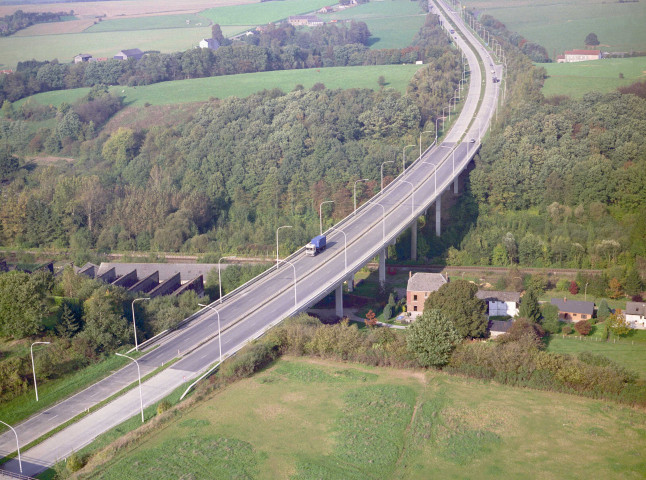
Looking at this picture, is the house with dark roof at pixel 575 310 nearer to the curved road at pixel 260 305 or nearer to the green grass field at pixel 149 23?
the curved road at pixel 260 305

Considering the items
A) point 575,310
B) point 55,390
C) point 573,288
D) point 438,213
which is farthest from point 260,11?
point 55,390

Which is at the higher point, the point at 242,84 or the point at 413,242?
the point at 242,84

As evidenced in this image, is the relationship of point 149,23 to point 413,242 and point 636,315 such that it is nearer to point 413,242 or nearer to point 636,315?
point 413,242

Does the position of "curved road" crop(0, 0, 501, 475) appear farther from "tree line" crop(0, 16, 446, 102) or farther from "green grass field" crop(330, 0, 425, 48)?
"green grass field" crop(330, 0, 425, 48)

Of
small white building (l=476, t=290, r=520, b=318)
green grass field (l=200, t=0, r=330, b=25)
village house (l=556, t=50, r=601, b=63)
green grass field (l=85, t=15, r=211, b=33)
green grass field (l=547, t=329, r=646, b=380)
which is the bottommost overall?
green grass field (l=547, t=329, r=646, b=380)

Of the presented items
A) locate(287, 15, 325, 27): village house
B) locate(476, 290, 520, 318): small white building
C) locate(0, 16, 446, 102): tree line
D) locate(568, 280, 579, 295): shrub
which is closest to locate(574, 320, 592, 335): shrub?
locate(476, 290, 520, 318): small white building

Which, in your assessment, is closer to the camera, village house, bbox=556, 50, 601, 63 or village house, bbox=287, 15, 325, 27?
village house, bbox=556, 50, 601, 63
